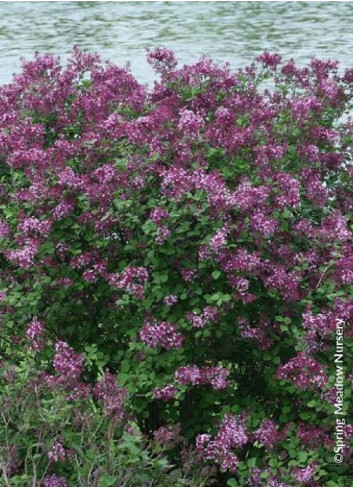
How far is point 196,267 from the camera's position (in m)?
3.83

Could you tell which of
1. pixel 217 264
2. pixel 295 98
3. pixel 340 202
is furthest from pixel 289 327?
pixel 295 98

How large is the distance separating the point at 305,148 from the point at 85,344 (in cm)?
114

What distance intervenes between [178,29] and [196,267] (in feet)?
48.1

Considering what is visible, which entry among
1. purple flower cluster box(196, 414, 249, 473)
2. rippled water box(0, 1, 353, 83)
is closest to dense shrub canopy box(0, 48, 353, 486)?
purple flower cluster box(196, 414, 249, 473)

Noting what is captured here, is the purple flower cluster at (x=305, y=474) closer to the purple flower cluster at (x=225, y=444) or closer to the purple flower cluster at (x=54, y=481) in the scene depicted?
the purple flower cluster at (x=225, y=444)

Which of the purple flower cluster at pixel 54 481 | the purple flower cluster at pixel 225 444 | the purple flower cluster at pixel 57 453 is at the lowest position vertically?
the purple flower cluster at pixel 225 444

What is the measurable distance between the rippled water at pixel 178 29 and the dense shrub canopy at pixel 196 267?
7700 mm

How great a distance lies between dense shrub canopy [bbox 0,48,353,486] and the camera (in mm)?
3750

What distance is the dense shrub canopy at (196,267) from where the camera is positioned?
3750mm

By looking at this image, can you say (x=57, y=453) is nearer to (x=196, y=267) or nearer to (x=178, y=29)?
(x=196, y=267)

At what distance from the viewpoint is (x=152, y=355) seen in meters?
3.91

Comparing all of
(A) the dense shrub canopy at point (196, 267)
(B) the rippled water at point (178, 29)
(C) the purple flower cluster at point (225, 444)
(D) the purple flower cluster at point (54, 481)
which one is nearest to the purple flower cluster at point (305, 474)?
(A) the dense shrub canopy at point (196, 267)

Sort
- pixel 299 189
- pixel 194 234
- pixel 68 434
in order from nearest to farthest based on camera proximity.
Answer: pixel 68 434
pixel 194 234
pixel 299 189

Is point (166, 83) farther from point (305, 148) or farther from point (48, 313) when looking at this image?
point (48, 313)
